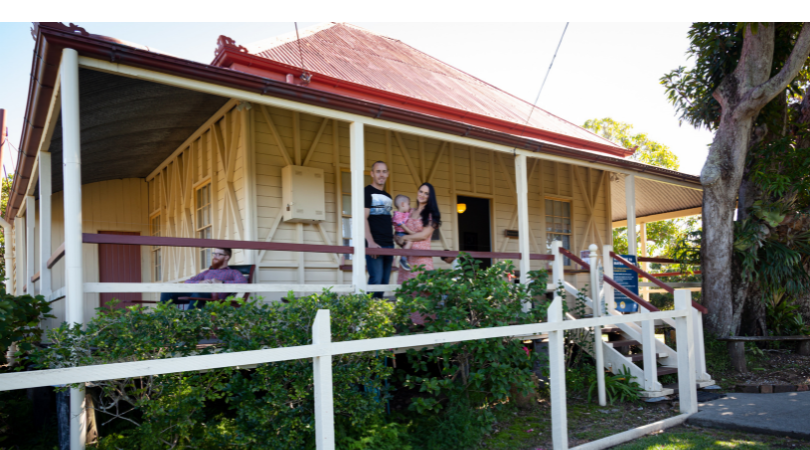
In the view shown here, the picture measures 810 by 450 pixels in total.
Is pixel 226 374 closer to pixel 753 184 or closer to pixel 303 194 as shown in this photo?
pixel 303 194

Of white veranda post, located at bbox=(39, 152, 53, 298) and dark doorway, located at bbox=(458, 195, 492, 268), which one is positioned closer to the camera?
white veranda post, located at bbox=(39, 152, 53, 298)

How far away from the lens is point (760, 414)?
663 cm

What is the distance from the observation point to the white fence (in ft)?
9.49

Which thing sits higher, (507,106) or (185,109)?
(507,106)

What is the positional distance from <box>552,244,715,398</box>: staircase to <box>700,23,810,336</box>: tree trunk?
2.16 meters

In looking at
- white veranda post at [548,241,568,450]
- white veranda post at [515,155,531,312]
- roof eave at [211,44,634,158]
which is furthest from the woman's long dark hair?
roof eave at [211,44,634,158]

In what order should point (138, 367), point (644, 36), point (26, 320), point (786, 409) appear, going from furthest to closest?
1. point (644, 36)
2. point (786, 409)
3. point (26, 320)
4. point (138, 367)

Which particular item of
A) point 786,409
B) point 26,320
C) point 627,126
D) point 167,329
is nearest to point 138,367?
point 167,329

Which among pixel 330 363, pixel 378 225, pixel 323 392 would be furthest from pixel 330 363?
pixel 378 225

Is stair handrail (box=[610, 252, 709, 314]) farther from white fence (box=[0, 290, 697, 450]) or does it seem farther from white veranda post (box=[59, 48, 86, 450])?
white veranda post (box=[59, 48, 86, 450])

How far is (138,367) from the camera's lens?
3.06 meters

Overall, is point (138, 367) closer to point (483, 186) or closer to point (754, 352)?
point (483, 186)

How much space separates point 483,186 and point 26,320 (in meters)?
7.18

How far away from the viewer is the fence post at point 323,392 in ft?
12.4
